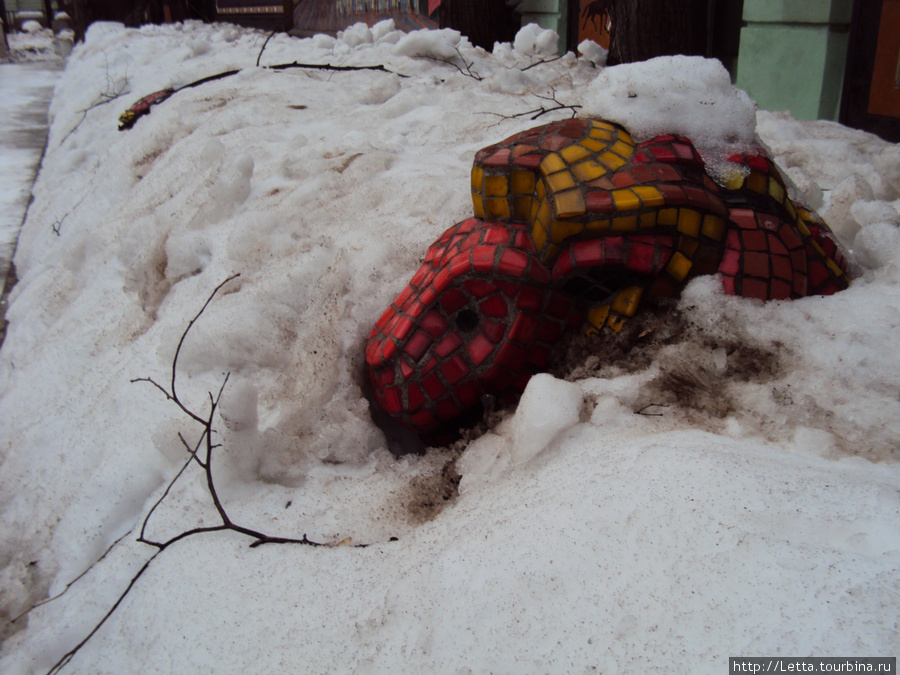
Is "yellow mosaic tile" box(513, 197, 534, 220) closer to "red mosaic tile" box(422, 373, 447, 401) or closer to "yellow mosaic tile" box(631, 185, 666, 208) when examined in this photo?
Result: "yellow mosaic tile" box(631, 185, 666, 208)

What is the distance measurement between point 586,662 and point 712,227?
880mm

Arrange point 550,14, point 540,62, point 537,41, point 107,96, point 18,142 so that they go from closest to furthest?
point 540,62 < point 537,41 < point 107,96 < point 18,142 < point 550,14

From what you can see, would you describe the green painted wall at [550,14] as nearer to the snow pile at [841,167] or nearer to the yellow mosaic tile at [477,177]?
the snow pile at [841,167]

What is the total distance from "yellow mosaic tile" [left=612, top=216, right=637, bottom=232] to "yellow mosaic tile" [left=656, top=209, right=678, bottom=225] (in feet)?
0.16

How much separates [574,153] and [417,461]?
0.77 meters

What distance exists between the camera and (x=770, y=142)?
2613 mm

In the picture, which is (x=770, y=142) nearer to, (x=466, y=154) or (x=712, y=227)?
(x=466, y=154)

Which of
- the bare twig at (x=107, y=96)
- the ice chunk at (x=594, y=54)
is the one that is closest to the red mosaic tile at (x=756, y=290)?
the ice chunk at (x=594, y=54)

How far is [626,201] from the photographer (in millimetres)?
1247

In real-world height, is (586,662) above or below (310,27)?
below

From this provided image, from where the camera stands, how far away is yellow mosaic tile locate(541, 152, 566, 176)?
4.41 feet

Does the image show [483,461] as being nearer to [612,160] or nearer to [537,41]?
[612,160]

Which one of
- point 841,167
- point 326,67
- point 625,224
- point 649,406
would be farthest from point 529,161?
point 326,67

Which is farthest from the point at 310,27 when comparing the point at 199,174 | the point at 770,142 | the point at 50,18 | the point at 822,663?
the point at 822,663
